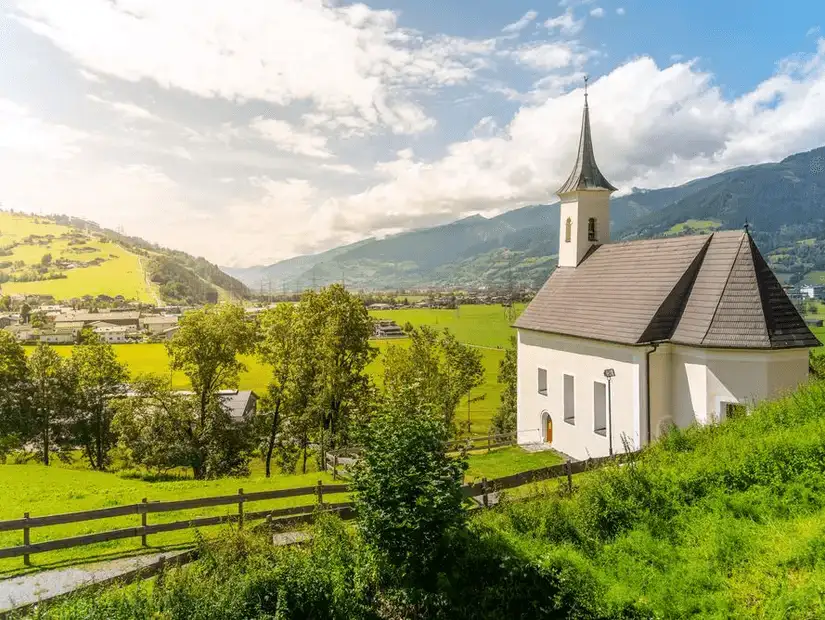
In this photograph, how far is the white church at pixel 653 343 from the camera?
1725 centimetres

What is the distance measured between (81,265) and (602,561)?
59.2 metres

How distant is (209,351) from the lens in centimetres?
2503

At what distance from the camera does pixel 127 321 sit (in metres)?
46.0

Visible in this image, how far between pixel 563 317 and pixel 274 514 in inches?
670

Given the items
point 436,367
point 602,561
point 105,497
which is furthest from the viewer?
point 436,367

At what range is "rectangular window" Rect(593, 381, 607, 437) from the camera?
21.4 m

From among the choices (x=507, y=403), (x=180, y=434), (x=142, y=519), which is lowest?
(x=507, y=403)

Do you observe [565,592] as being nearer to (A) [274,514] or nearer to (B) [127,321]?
(A) [274,514]

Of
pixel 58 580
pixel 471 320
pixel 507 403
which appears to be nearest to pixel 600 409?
pixel 58 580

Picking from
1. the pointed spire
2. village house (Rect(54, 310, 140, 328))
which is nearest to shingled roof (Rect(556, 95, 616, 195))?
the pointed spire

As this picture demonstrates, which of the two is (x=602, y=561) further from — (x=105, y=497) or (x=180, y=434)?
(x=180, y=434)

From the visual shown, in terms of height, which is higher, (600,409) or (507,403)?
(600,409)

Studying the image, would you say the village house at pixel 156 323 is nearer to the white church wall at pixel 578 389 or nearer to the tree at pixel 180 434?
the tree at pixel 180 434

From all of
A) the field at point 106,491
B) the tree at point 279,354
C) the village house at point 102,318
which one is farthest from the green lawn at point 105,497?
the village house at point 102,318
